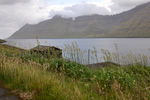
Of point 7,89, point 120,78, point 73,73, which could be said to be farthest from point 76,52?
point 7,89

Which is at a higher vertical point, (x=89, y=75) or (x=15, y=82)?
(x=15, y=82)

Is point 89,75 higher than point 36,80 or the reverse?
the reverse

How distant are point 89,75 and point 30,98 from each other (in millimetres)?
4590

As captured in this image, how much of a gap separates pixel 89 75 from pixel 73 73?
3.02ft

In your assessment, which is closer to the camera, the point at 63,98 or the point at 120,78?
the point at 63,98

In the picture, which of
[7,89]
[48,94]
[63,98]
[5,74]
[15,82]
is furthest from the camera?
[5,74]

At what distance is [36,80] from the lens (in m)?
4.50

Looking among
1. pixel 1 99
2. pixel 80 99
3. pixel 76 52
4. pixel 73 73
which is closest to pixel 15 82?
pixel 1 99

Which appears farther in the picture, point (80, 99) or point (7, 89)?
point (7, 89)

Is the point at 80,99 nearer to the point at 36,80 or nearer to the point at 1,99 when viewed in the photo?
the point at 36,80

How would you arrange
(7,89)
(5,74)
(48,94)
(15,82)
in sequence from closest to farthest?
(48,94) < (7,89) < (15,82) < (5,74)

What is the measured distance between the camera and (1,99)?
3.51 m

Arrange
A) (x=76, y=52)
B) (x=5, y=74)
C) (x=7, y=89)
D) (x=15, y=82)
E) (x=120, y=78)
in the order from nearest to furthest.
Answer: (x=7, y=89), (x=15, y=82), (x=5, y=74), (x=120, y=78), (x=76, y=52)

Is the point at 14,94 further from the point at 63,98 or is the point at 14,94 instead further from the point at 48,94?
the point at 63,98
